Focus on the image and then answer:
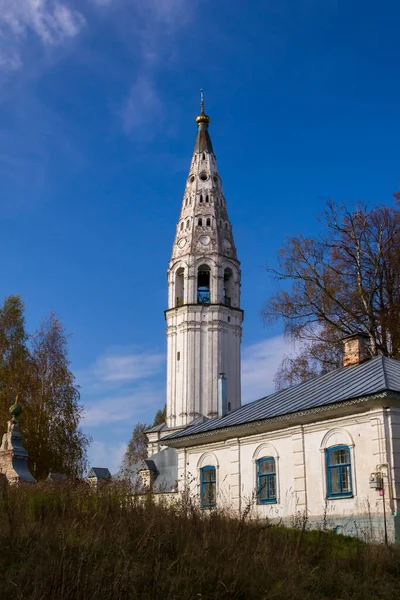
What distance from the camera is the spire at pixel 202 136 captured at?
57719 millimetres

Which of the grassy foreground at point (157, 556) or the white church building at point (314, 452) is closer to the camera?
the grassy foreground at point (157, 556)

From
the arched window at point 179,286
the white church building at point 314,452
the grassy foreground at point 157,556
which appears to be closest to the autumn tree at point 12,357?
the white church building at point 314,452

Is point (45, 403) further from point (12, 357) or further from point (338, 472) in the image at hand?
point (338, 472)

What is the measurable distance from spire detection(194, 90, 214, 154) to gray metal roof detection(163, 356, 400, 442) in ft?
127

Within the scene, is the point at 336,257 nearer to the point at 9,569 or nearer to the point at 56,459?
the point at 56,459

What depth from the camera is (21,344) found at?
37.2m

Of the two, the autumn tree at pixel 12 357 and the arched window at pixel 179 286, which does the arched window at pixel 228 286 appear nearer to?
the arched window at pixel 179 286

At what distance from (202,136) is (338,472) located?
45.9 metres

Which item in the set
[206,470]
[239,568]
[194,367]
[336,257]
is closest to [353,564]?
[239,568]

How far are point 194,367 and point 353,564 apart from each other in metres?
39.7

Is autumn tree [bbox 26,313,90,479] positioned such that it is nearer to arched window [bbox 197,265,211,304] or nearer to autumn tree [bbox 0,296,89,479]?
autumn tree [bbox 0,296,89,479]


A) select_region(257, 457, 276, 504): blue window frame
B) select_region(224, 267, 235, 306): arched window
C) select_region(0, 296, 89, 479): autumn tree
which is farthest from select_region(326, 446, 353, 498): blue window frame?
select_region(224, 267, 235, 306): arched window

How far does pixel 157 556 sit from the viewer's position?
8.00 meters

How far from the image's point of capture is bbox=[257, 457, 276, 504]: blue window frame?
18656 mm
